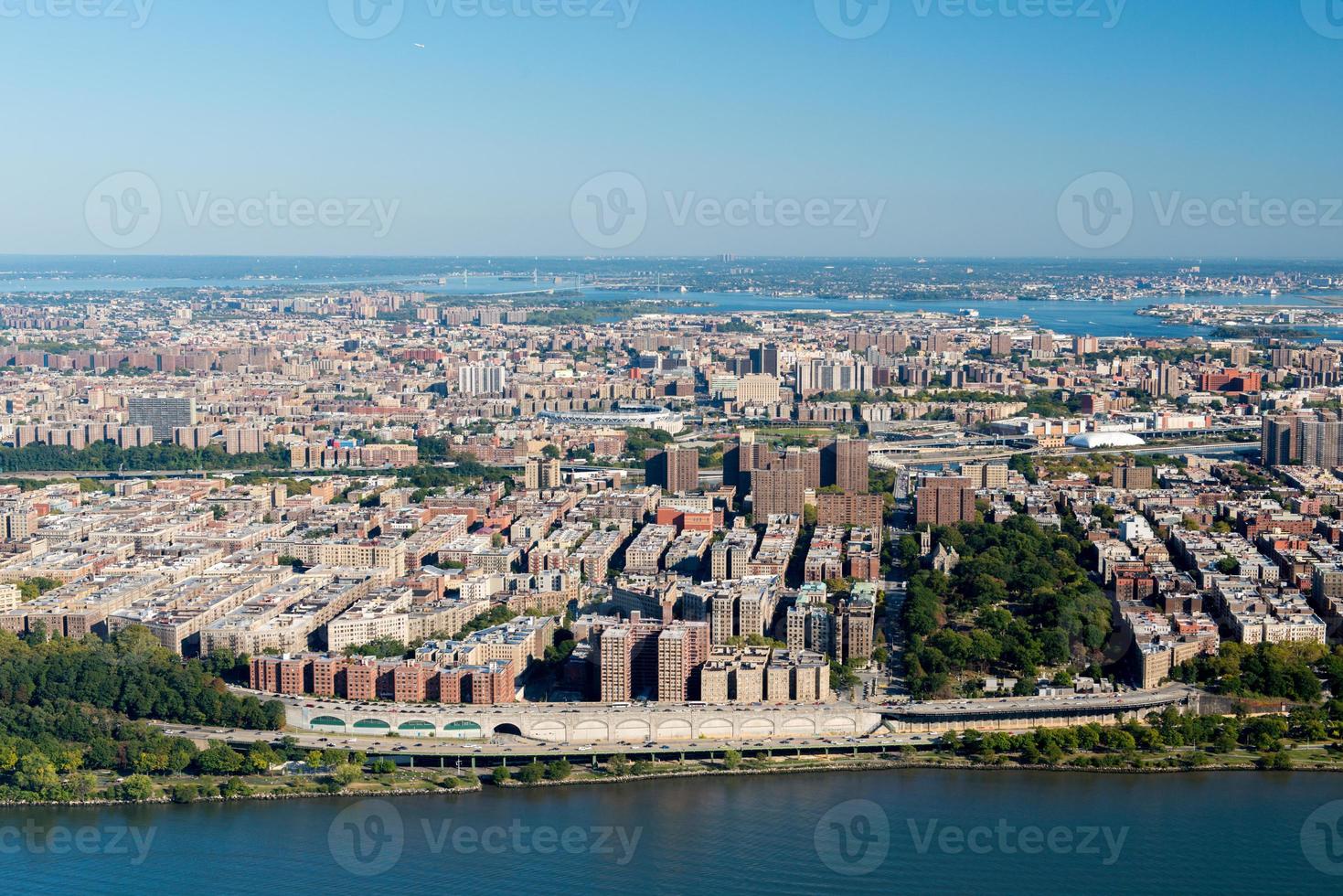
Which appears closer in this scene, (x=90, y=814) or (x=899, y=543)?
(x=90, y=814)

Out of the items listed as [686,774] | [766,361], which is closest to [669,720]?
[686,774]

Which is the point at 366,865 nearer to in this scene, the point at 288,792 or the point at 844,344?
the point at 288,792

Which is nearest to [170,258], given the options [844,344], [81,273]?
[81,273]

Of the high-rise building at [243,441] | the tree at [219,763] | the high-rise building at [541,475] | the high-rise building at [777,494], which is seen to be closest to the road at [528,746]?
the tree at [219,763]

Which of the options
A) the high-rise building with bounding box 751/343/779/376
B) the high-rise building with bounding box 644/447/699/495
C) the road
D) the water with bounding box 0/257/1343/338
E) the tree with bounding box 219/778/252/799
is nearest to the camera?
the tree with bounding box 219/778/252/799

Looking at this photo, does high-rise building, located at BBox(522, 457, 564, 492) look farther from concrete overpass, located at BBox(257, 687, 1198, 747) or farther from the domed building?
concrete overpass, located at BBox(257, 687, 1198, 747)

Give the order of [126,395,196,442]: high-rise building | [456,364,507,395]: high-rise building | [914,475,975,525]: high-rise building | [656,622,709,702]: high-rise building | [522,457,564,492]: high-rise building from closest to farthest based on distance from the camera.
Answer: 1. [656,622,709,702]: high-rise building
2. [914,475,975,525]: high-rise building
3. [522,457,564,492]: high-rise building
4. [126,395,196,442]: high-rise building
5. [456,364,507,395]: high-rise building

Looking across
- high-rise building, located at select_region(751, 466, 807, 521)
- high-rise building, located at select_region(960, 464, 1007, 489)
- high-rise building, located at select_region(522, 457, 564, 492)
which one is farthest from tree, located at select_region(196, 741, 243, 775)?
high-rise building, located at select_region(960, 464, 1007, 489)
